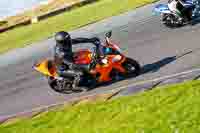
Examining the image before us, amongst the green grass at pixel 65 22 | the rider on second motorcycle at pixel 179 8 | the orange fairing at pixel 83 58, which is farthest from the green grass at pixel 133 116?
the green grass at pixel 65 22

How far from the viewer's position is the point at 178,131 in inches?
403

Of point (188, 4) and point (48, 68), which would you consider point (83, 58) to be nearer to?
point (48, 68)

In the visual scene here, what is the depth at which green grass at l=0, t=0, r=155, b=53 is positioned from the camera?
2814 cm

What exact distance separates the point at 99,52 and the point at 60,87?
164 cm

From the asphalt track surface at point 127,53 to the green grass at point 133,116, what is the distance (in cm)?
296

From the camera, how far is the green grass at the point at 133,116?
10.8 meters

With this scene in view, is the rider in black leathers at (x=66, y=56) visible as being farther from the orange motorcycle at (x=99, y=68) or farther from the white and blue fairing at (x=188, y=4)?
the white and blue fairing at (x=188, y=4)

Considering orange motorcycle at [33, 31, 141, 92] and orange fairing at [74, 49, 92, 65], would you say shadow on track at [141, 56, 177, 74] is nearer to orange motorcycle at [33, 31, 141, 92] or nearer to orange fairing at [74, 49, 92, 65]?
orange motorcycle at [33, 31, 141, 92]

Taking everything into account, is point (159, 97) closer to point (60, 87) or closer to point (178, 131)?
point (178, 131)

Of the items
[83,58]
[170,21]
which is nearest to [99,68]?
[83,58]

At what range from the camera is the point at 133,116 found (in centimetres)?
1176

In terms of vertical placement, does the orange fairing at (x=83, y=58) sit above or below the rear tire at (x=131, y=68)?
above

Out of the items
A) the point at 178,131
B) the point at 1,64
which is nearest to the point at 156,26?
the point at 1,64

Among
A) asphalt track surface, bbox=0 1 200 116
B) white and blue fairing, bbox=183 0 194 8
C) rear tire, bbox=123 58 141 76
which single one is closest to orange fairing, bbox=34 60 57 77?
asphalt track surface, bbox=0 1 200 116
